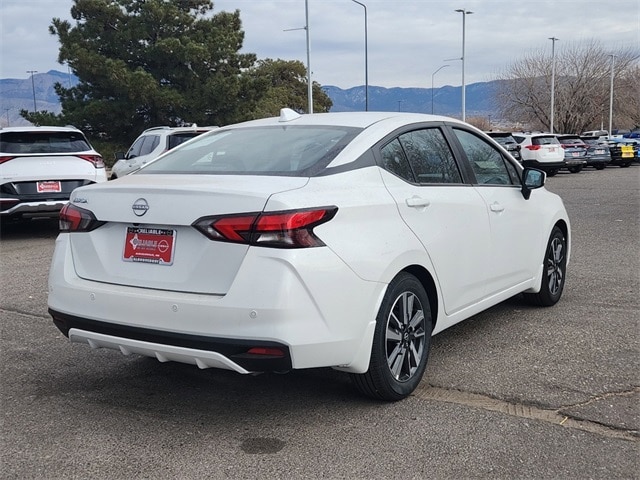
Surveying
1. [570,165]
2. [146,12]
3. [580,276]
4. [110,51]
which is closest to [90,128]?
[110,51]

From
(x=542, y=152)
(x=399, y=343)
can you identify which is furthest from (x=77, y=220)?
(x=542, y=152)

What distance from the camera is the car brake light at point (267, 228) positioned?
3312mm

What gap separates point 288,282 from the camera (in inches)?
129

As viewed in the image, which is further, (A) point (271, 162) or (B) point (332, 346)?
(A) point (271, 162)

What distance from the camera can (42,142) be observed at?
10805 millimetres

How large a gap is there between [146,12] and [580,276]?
33027 millimetres

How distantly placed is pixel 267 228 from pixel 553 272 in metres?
3.54

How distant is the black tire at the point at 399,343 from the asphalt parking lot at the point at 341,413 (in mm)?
118

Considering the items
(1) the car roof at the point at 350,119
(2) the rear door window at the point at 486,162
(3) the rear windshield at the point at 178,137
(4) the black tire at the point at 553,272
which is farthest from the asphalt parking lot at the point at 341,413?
(3) the rear windshield at the point at 178,137

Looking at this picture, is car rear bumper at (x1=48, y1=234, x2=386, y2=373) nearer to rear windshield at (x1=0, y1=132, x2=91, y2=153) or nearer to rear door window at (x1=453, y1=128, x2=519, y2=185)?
rear door window at (x1=453, y1=128, x2=519, y2=185)

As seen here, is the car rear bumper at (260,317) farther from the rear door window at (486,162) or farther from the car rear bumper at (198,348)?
the rear door window at (486,162)

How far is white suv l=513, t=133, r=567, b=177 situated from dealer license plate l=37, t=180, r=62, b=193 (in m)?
19.7

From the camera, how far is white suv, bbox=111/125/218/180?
1423 cm

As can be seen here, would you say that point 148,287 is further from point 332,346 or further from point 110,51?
point 110,51
